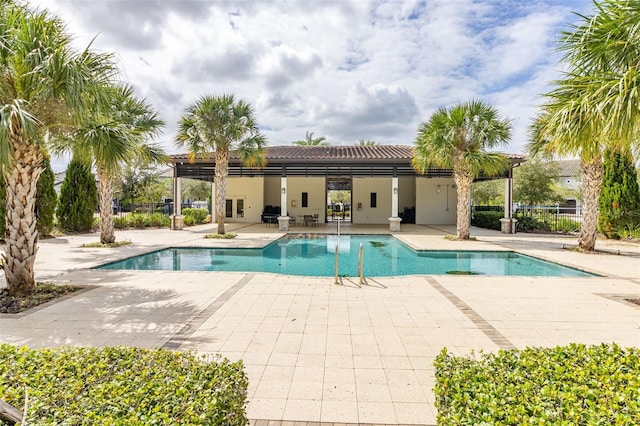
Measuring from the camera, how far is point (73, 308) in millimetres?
5148

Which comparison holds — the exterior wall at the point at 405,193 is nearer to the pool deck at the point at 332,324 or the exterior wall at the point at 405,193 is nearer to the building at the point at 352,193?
the building at the point at 352,193

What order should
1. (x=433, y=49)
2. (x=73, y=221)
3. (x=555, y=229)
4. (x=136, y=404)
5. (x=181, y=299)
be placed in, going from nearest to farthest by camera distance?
(x=136, y=404)
(x=181, y=299)
(x=433, y=49)
(x=73, y=221)
(x=555, y=229)

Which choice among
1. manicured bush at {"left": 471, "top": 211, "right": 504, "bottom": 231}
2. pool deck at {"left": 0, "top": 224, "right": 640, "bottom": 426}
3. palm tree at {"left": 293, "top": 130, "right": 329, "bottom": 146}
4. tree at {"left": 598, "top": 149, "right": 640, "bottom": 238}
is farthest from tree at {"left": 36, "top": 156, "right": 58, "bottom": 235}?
tree at {"left": 598, "top": 149, "right": 640, "bottom": 238}

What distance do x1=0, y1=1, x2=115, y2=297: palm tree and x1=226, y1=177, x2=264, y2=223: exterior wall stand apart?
17.5 metres

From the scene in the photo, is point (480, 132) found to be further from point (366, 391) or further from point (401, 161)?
point (366, 391)

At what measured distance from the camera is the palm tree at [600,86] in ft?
14.0

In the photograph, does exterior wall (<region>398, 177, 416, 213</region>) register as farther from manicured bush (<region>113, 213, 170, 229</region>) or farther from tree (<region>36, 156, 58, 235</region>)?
tree (<region>36, 156, 58, 235</region>)

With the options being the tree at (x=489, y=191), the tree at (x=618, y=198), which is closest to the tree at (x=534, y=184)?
the tree at (x=618, y=198)

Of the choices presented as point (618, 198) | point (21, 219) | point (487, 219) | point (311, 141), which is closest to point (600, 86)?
point (21, 219)

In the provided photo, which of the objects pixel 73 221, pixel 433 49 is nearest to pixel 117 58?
pixel 433 49

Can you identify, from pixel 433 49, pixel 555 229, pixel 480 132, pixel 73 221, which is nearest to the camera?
pixel 433 49

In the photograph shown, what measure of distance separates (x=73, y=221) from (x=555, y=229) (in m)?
24.7

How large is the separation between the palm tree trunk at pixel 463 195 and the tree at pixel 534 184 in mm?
8697

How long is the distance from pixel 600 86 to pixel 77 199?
64.4 feet
